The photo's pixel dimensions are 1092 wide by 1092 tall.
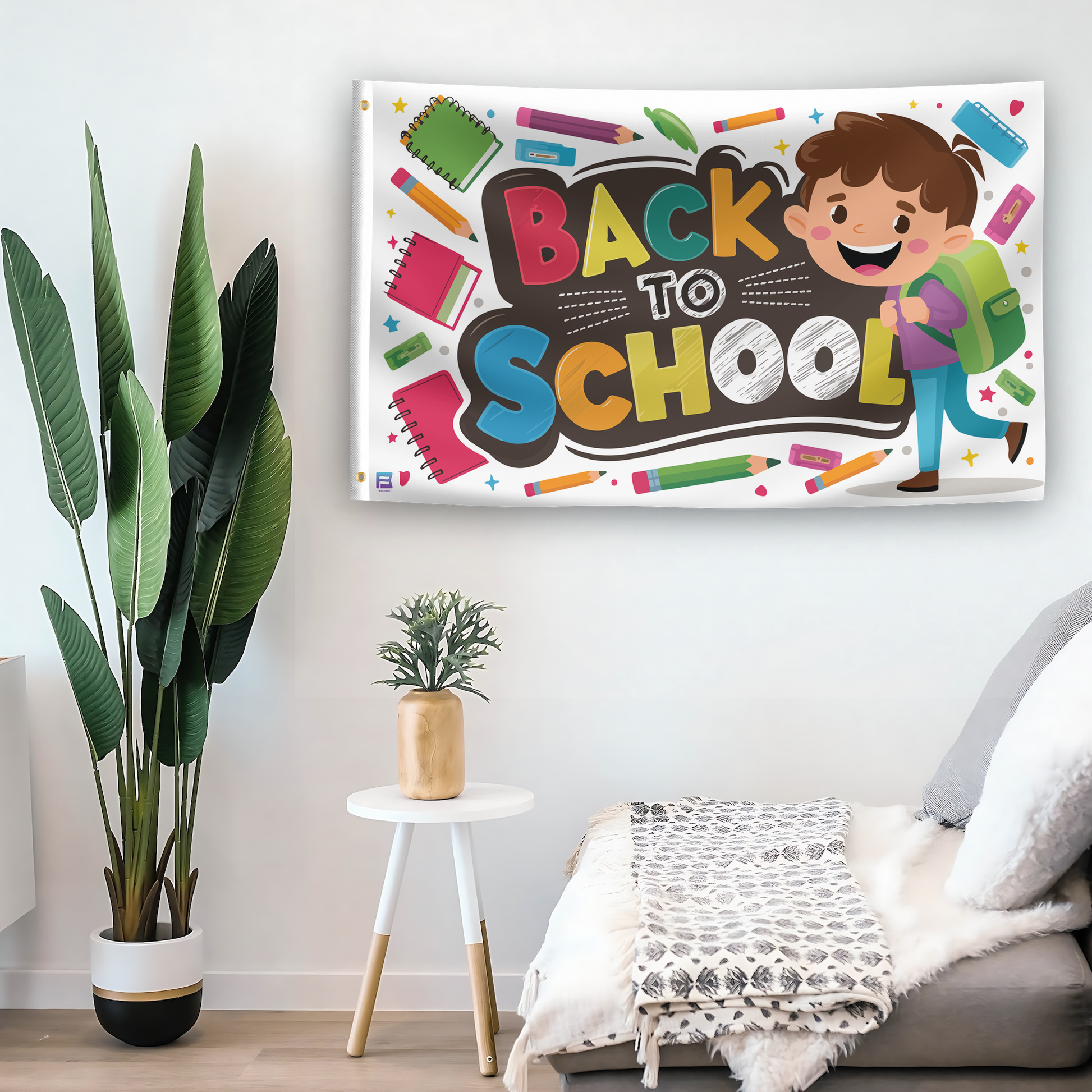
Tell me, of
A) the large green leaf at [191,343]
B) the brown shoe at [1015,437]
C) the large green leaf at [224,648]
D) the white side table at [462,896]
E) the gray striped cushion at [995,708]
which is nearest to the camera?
the gray striped cushion at [995,708]

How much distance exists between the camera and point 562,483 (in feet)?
7.09

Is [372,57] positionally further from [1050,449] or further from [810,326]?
[1050,449]

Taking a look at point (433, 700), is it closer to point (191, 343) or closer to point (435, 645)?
point (435, 645)

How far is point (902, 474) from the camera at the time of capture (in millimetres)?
2145

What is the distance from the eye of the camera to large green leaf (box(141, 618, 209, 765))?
1.96 meters

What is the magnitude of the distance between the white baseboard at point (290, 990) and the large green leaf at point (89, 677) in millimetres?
613

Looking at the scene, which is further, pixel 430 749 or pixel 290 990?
→ pixel 290 990

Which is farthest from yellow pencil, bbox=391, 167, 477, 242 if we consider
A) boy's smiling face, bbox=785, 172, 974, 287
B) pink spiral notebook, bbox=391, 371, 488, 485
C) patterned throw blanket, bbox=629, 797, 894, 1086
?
patterned throw blanket, bbox=629, 797, 894, 1086

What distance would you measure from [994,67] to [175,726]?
85.4 inches

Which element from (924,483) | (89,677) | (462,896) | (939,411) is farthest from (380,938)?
(939,411)

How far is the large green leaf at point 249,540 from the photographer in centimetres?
194

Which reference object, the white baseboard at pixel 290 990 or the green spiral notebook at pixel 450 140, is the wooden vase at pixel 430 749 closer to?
the white baseboard at pixel 290 990

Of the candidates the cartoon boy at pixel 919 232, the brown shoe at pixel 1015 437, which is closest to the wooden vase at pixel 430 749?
the cartoon boy at pixel 919 232

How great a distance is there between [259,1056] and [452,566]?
40.1 inches
